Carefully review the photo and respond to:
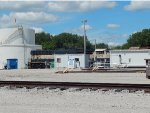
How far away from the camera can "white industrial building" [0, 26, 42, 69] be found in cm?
9381

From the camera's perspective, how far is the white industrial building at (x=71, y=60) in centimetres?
8119

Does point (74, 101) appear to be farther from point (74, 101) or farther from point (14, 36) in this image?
point (14, 36)

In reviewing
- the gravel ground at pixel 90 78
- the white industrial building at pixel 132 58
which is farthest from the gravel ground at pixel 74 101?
the white industrial building at pixel 132 58

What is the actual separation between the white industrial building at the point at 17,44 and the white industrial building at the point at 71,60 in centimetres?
817

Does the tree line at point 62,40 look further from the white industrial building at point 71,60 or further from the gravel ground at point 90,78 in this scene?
the gravel ground at point 90,78

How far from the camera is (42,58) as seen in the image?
97.3 meters

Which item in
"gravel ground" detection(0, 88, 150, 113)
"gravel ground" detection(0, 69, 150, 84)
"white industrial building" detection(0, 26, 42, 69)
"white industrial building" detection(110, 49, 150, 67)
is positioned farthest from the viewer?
"white industrial building" detection(0, 26, 42, 69)

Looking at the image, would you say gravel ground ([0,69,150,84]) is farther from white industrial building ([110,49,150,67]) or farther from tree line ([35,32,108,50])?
tree line ([35,32,108,50])

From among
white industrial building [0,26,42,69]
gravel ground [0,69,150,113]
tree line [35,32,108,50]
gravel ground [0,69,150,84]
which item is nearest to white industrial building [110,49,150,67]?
white industrial building [0,26,42,69]

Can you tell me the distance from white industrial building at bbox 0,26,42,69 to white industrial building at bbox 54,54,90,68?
817 cm

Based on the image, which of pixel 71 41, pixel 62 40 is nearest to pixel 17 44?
pixel 62 40

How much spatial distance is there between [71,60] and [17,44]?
73.1 ft

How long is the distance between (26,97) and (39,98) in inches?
31.7

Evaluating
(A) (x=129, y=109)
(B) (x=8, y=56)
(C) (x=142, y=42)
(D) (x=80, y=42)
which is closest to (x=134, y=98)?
(A) (x=129, y=109)
